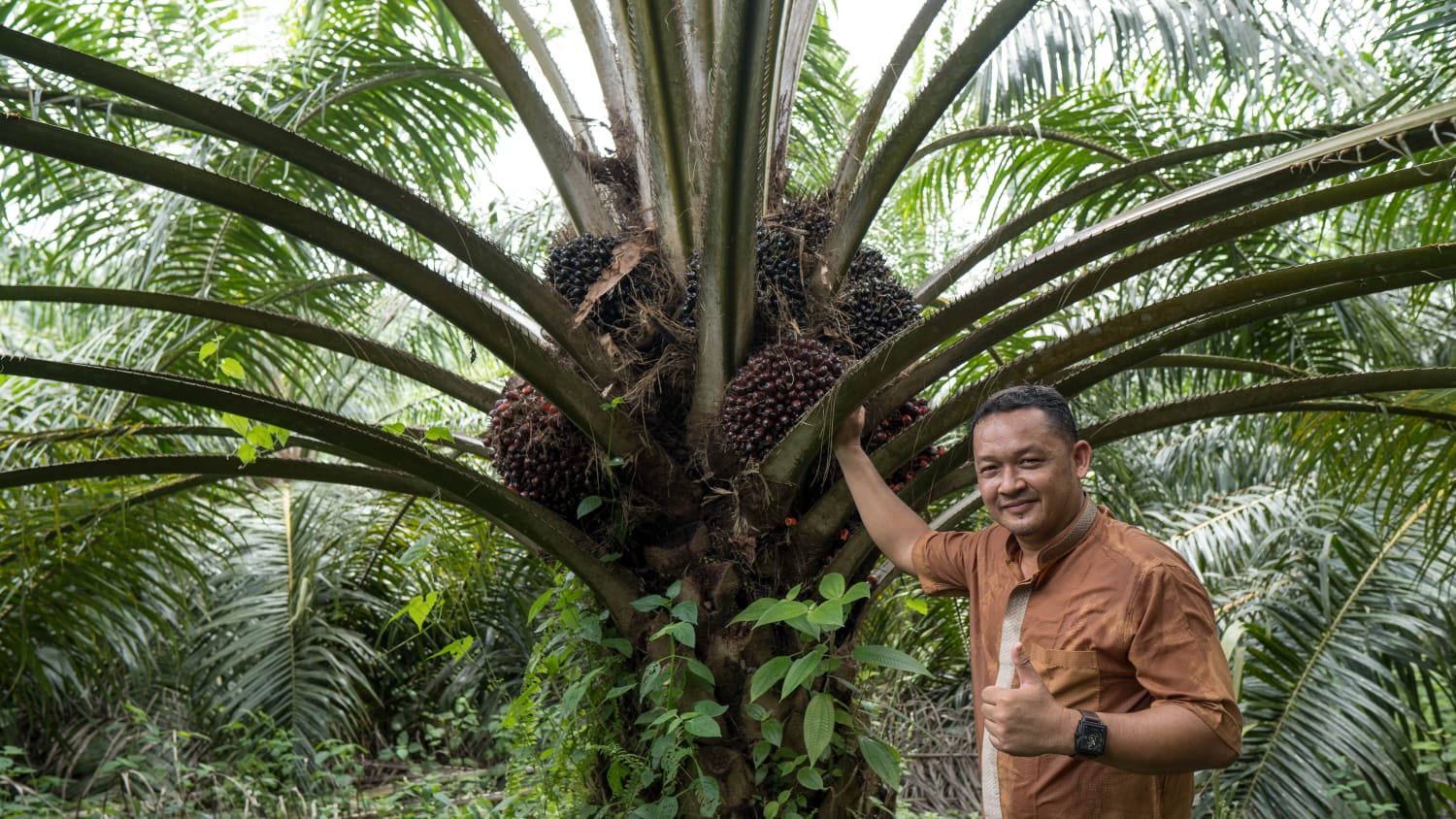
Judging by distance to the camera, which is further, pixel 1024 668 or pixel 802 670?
pixel 802 670

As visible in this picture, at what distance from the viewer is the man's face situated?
1841 mm

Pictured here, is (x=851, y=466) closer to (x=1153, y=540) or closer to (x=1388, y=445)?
(x=1153, y=540)

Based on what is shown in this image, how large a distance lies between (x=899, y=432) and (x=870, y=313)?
34cm

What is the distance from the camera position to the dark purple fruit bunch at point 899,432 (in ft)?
8.14

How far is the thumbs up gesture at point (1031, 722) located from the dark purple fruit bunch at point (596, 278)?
53.4 inches

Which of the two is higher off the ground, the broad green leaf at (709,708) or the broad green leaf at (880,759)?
the broad green leaf at (709,708)

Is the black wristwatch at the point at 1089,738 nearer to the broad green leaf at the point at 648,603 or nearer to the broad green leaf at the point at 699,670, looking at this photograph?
the broad green leaf at the point at 699,670

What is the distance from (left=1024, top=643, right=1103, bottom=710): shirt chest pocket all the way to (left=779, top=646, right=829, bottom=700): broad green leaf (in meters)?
0.46

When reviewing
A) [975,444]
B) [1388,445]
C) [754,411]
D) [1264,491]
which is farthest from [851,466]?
[1264,491]

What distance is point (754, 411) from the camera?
237 centimetres

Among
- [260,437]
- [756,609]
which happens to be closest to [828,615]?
[756,609]

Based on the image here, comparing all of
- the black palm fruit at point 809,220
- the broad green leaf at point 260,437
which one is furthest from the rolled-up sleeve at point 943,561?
the broad green leaf at point 260,437

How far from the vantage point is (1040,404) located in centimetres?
187

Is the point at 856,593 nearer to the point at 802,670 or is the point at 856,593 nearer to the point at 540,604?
the point at 802,670
